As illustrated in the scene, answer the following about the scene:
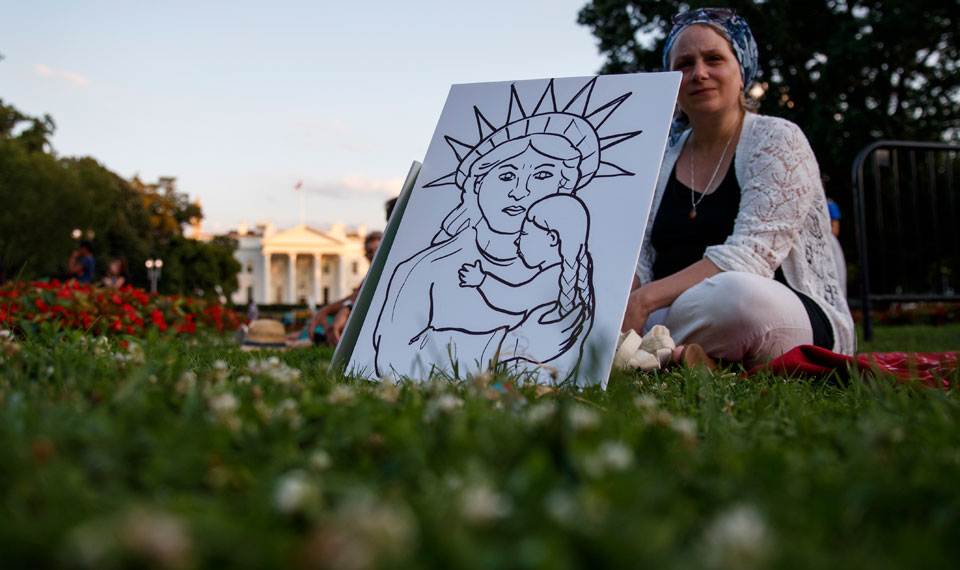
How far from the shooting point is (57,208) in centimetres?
2802

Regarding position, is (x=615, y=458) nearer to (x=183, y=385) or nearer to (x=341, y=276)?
(x=183, y=385)

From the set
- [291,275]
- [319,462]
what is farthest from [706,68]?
[291,275]

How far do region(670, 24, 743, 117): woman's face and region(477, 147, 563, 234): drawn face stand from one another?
3.47 feet

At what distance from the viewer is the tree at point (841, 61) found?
1402 cm

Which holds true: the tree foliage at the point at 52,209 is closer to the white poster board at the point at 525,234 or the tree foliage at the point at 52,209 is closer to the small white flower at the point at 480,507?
the white poster board at the point at 525,234

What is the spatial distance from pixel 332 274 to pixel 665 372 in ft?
304

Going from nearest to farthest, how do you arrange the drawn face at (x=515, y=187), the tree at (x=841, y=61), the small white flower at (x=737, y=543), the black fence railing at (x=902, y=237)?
1. the small white flower at (x=737, y=543)
2. the drawn face at (x=515, y=187)
3. the black fence railing at (x=902, y=237)
4. the tree at (x=841, y=61)

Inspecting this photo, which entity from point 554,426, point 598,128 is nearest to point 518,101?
point 598,128

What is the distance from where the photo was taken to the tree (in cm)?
1402

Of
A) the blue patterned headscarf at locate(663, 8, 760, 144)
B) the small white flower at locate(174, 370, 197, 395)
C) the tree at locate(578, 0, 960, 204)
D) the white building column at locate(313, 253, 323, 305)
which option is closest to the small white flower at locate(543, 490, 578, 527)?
the small white flower at locate(174, 370, 197, 395)

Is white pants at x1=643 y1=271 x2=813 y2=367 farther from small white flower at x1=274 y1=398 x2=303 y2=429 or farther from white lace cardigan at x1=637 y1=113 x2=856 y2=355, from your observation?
small white flower at x1=274 y1=398 x2=303 y2=429

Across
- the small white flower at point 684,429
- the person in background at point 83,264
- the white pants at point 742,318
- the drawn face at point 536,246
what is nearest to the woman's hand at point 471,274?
the drawn face at point 536,246

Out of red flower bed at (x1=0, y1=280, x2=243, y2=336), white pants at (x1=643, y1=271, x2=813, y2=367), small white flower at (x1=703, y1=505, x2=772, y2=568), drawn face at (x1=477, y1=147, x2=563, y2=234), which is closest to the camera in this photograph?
small white flower at (x1=703, y1=505, x2=772, y2=568)

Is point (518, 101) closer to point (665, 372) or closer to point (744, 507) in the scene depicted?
point (665, 372)
